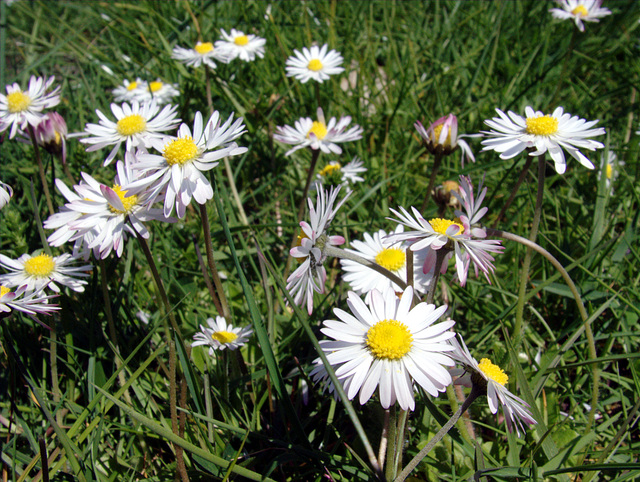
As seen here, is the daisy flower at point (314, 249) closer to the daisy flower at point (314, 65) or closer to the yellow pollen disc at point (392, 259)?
the yellow pollen disc at point (392, 259)

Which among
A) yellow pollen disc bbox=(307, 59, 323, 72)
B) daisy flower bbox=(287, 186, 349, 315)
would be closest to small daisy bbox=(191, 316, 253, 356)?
daisy flower bbox=(287, 186, 349, 315)

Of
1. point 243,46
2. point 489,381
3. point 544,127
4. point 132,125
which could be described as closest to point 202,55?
point 243,46

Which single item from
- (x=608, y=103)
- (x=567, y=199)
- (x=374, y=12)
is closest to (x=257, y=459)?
(x=567, y=199)

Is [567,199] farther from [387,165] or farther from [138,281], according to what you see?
[138,281]

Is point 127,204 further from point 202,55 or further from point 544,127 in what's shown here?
point 202,55

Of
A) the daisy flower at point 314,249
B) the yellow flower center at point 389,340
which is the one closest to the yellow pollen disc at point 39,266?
the daisy flower at point 314,249

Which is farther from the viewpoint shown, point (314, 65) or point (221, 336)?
point (314, 65)
